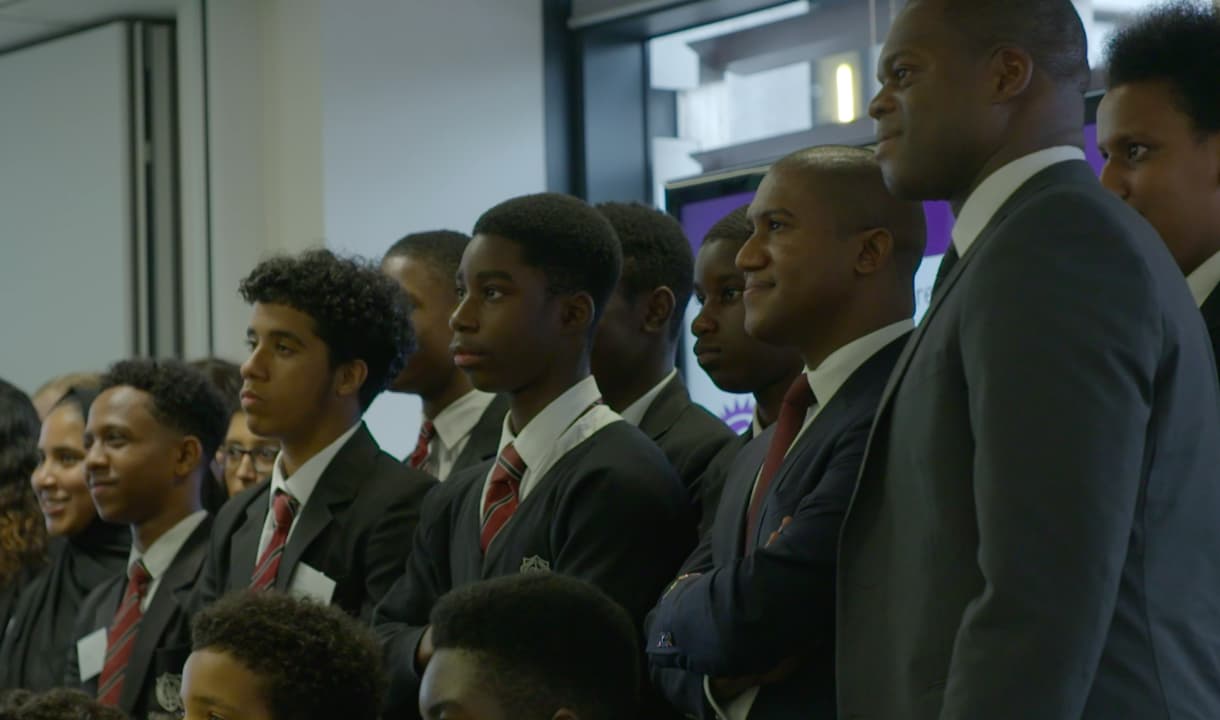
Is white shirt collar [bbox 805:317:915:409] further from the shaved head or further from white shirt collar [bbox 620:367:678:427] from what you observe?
white shirt collar [bbox 620:367:678:427]

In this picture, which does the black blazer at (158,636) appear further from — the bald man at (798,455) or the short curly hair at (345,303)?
the bald man at (798,455)

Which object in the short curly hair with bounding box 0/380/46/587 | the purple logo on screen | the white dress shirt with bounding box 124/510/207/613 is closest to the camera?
the white dress shirt with bounding box 124/510/207/613

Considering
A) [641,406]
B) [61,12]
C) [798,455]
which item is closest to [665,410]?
Answer: [641,406]

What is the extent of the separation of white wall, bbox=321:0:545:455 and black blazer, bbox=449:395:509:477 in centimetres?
183

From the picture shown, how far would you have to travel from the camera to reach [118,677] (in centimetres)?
357

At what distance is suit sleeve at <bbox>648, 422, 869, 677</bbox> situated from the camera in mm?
2191

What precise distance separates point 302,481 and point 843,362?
128cm

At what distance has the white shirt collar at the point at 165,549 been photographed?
377cm

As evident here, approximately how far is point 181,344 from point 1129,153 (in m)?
4.25

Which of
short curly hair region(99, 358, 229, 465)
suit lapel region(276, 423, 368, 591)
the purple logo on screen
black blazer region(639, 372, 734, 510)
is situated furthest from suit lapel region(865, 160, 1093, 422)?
the purple logo on screen

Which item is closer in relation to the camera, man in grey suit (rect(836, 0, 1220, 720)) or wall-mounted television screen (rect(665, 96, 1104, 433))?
man in grey suit (rect(836, 0, 1220, 720))

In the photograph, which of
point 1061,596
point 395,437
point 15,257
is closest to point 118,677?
point 395,437

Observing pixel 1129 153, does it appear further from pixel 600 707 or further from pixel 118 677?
pixel 118 677

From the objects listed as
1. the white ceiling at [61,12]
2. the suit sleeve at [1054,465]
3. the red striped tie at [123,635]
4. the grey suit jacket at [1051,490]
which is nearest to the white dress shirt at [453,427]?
the red striped tie at [123,635]
